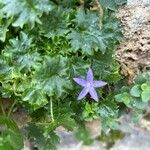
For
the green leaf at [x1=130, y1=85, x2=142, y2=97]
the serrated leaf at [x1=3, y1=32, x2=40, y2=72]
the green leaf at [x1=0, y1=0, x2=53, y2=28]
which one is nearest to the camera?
the green leaf at [x1=0, y1=0, x2=53, y2=28]

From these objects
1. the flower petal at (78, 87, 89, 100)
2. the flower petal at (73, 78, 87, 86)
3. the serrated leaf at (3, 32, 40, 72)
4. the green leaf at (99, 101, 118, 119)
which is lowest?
the green leaf at (99, 101, 118, 119)

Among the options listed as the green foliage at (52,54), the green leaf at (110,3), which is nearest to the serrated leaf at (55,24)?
the green foliage at (52,54)

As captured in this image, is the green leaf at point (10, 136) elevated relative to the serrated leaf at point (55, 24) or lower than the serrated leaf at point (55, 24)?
A: lower

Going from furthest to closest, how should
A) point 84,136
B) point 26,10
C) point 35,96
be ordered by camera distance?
point 84,136
point 35,96
point 26,10

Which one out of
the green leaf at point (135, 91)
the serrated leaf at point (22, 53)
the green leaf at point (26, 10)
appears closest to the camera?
the green leaf at point (26, 10)

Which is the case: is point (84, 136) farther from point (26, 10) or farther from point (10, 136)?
point (26, 10)

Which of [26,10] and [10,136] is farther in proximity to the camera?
[10,136]

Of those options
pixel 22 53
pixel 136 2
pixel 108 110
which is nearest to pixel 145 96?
pixel 108 110

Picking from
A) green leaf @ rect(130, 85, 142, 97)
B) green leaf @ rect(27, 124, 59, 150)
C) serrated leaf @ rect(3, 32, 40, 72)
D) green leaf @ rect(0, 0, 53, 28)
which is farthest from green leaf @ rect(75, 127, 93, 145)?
green leaf @ rect(0, 0, 53, 28)

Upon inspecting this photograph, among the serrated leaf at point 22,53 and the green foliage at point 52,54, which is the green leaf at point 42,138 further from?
the serrated leaf at point 22,53

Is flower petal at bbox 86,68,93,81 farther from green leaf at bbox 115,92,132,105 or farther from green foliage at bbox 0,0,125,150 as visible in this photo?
green leaf at bbox 115,92,132,105
